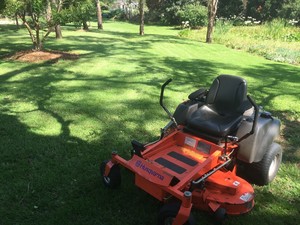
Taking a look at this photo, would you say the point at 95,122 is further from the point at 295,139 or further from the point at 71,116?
the point at 295,139

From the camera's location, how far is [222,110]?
4.18 meters

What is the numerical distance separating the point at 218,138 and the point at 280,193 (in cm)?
103

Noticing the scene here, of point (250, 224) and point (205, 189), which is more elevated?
point (205, 189)

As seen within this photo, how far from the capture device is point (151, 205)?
3498mm

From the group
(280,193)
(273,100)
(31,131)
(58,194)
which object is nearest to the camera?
(58,194)

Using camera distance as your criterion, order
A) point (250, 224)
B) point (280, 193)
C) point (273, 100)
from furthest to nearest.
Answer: point (273, 100), point (280, 193), point (250, 224)

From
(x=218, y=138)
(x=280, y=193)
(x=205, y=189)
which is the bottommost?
(x=280, y=193)

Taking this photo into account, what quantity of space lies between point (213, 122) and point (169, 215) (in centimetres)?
134

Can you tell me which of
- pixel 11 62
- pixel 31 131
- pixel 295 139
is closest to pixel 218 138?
pixel 295 139

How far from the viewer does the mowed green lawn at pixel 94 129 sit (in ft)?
11.2

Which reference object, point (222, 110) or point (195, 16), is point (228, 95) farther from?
point (195, 16)

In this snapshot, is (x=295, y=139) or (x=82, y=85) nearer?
(x=295, y=139)

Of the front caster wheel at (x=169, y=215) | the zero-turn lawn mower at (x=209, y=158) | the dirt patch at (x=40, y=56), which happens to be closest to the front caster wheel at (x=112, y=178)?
the zero-turn lawn mower at (x=209, y=158)

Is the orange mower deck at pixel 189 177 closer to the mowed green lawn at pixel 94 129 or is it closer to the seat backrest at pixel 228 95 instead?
the mowed green lawn at pixel 94 129
